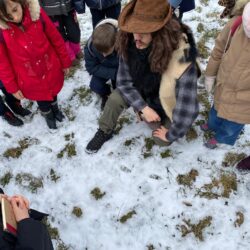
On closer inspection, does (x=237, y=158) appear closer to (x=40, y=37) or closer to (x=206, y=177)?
(x=206, y=177)

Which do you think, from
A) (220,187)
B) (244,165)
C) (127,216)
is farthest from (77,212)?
(244,165)

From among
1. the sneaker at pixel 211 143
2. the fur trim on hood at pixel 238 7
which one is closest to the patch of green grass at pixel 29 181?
the sneaker at pixel 211 143

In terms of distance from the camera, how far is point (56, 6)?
411 cm

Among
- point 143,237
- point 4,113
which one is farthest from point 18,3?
point 143,237

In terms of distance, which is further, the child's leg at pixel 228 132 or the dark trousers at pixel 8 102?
the dark trousers at pixel 8 102

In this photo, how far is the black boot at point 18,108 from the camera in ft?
13.8

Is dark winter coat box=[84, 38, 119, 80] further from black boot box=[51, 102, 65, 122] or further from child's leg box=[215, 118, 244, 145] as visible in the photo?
child's leg box=[215, 118, 244, 145]

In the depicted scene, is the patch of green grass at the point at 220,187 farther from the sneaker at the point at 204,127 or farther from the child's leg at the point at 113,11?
the child's leg at the point at 113,11

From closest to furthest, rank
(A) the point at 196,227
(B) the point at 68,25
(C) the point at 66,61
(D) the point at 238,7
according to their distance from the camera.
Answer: (D) the point at 238,7
(A) the point at 196,227
(C) the point at 66,61
(B) the point at 68,25

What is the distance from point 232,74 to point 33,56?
201cm

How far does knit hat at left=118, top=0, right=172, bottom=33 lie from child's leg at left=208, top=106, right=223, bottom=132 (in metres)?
1.49

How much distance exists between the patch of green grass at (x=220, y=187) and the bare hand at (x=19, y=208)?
1.95m

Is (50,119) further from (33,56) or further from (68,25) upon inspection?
(68,25)

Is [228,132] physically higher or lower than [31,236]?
lower
